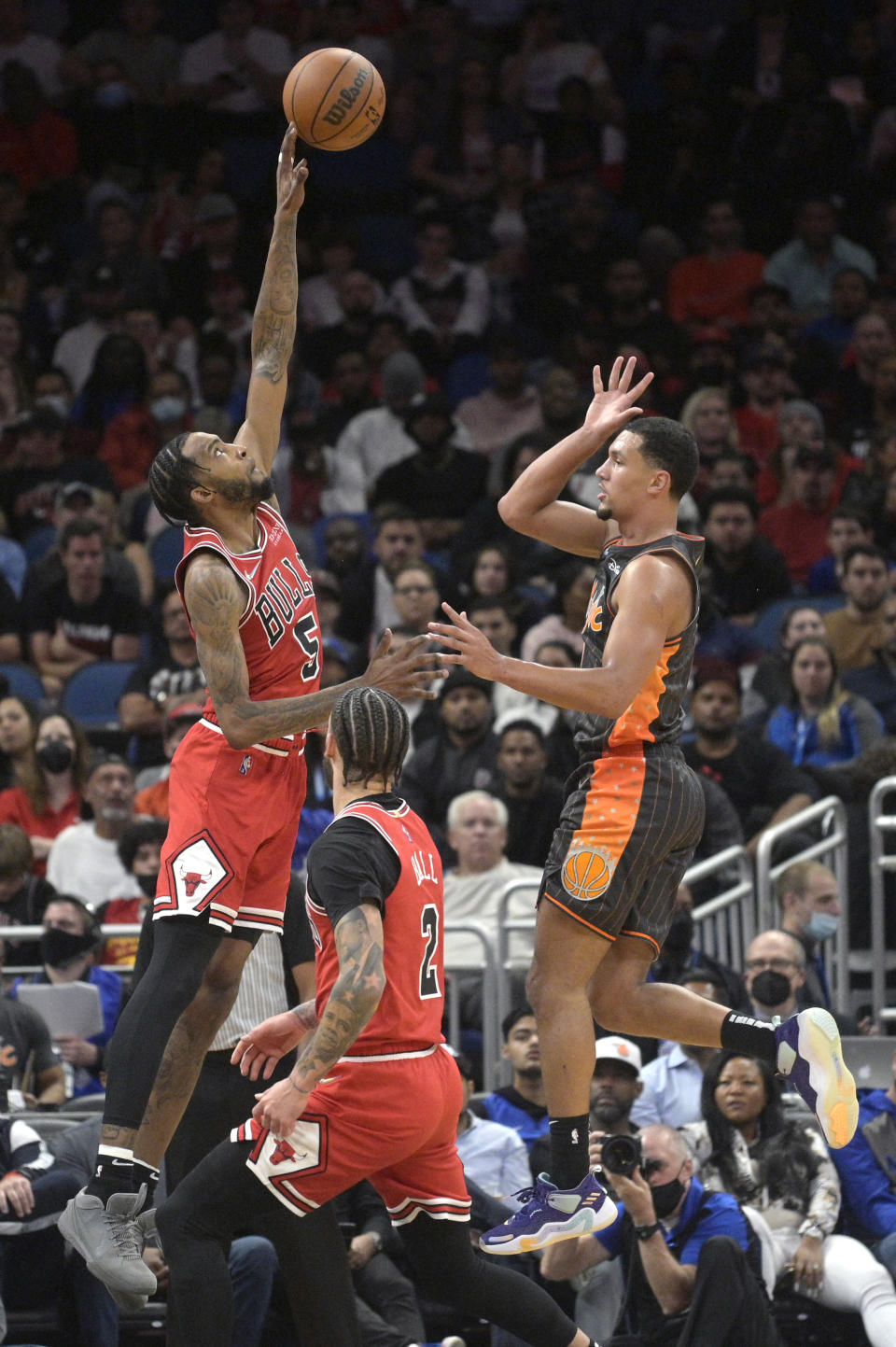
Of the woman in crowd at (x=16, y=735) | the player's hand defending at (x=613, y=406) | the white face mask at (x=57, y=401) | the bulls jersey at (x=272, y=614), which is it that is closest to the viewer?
the player's hand defending at (x=613, y=406)

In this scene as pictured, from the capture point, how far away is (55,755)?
463 inches

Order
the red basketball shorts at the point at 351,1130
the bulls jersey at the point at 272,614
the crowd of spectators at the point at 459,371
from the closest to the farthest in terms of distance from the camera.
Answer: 1. the red basketball shorts at the point at 351,1130
2. the bulls jersey at the point at 272,614
3. the crowd of spectators at the point at 459,371

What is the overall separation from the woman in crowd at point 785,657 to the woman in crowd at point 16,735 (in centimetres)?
423

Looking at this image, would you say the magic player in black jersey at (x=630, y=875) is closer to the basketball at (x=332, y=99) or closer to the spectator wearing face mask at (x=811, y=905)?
Answer: the basketball at (x=332, y=99)

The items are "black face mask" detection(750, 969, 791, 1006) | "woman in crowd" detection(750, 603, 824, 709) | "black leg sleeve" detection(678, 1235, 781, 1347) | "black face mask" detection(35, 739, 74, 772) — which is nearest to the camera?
"black leg sleeve" detection(678, 1235, 781, 1347)

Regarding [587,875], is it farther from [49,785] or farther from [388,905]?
[49,785]

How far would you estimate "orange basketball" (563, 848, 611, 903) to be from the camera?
21.0 ft

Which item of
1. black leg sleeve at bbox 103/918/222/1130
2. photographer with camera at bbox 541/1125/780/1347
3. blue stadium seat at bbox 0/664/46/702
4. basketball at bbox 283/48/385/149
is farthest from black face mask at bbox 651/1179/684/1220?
blue stadium seat at bbox 0/664/46/702

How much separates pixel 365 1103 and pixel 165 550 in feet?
28.3

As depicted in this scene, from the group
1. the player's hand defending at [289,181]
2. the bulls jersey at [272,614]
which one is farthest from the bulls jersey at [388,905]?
the player's hand defending at [289,181]

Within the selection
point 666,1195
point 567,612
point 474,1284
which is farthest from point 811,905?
point 474,1284

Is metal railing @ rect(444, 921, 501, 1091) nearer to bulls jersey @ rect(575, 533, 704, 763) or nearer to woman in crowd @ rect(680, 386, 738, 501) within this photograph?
bulls jersey @ rect(575, 533, 704, 763)

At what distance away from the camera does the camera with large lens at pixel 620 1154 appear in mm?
8039

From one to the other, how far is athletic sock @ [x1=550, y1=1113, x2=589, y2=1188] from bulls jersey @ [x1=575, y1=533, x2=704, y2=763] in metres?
1.16
